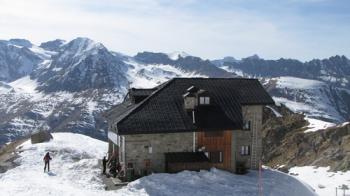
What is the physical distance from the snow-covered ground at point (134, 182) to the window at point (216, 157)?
145 centimetres

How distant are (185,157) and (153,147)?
3093 mm

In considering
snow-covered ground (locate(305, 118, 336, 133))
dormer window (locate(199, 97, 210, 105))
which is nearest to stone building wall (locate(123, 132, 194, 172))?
dormer window (locate(199, 97, 210, 105))

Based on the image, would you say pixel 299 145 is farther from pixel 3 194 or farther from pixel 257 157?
pixel 3 194

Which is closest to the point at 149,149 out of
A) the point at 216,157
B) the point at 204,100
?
the point at 216,157

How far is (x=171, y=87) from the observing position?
2029 inches

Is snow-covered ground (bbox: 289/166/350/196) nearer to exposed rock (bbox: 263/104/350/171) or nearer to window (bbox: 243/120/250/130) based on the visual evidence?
exposed rock (bbox: 263/104/350/171)

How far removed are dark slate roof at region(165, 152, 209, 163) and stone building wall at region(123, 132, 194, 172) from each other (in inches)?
15.4

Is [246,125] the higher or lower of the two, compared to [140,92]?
lower

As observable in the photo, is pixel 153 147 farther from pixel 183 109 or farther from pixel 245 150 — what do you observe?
pixel 245 150

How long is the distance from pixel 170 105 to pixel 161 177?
26.4 ft

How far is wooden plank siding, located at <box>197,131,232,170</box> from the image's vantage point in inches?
1879

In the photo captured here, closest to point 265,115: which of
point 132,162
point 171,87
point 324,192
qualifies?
point 324,192

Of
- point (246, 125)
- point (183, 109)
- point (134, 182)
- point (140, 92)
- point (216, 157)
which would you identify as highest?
point (140, 92)

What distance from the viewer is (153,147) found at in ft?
151
